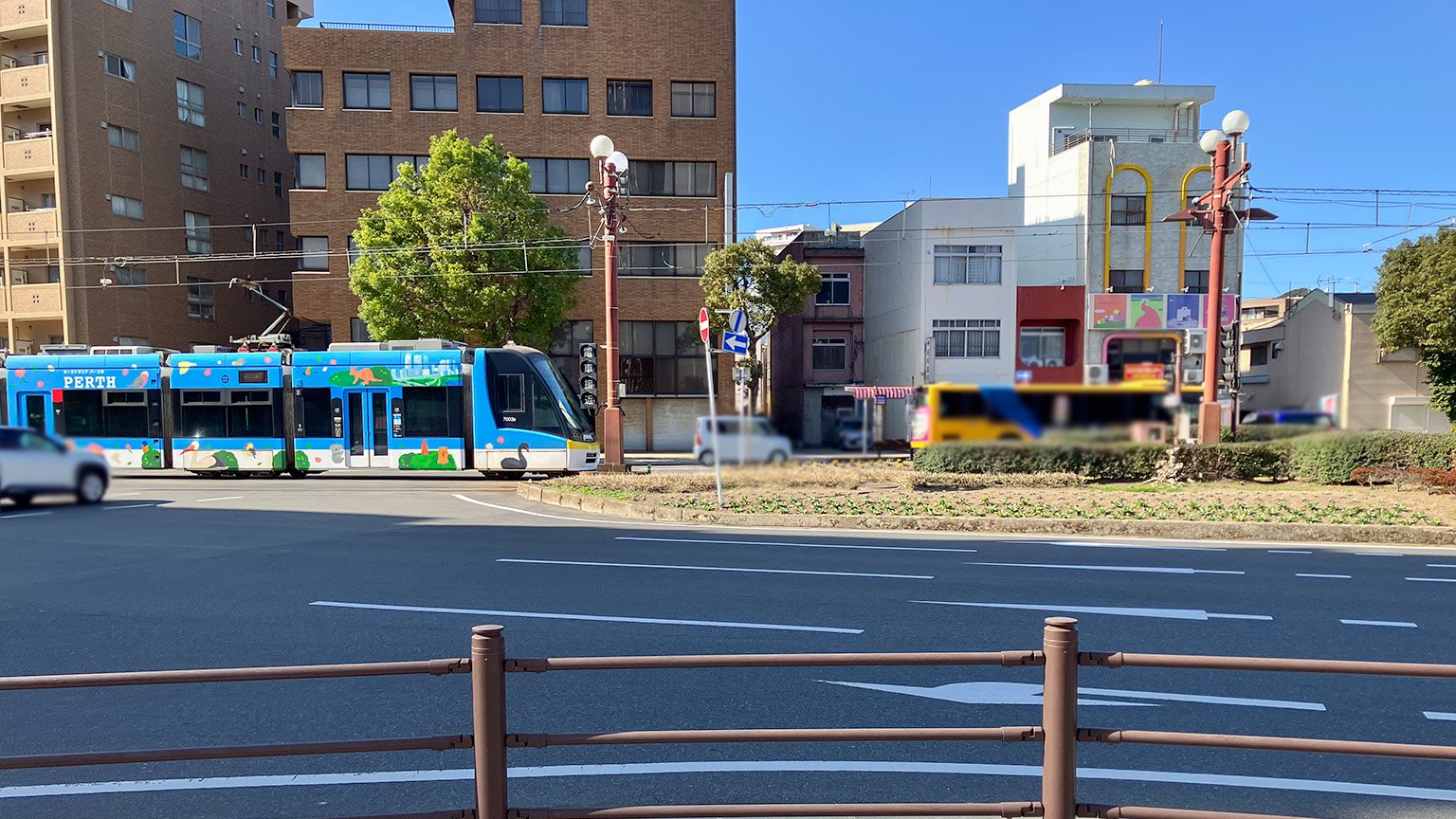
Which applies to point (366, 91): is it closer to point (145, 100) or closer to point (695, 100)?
point (695, 100)

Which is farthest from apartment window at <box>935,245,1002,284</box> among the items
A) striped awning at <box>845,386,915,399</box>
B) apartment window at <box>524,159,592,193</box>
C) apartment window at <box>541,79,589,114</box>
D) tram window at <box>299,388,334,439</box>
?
apartment window at <box>541,79,589,114</box>

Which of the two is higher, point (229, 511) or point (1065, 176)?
point (1065, 176)

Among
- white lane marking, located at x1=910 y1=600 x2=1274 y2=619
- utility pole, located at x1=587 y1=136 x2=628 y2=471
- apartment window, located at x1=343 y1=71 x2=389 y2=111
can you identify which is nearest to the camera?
utility pole, located at x1=587 y1=136 x2=628 y2=471

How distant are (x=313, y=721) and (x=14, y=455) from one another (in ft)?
15.6

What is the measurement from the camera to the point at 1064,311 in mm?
2447

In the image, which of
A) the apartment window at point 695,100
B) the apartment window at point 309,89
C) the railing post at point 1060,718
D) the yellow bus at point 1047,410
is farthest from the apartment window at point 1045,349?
the apartment window at point 309,89

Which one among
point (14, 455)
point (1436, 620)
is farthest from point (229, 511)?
point (1436, 620)

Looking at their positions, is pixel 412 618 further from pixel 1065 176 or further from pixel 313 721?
pixel 1065 176

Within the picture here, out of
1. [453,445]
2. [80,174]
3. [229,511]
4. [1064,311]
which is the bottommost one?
[229,511]

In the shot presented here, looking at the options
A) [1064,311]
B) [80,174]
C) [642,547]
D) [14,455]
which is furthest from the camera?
[642,547]

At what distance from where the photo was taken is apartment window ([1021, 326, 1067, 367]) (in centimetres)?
213

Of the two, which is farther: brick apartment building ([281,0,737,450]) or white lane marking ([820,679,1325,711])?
brick apartment building ([281,0,737,450])

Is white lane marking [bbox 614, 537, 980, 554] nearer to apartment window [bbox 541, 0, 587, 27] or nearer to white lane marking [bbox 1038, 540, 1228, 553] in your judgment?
white lane marking [bbox 1038, 540, 1228, 553]

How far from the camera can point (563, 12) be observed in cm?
3603
